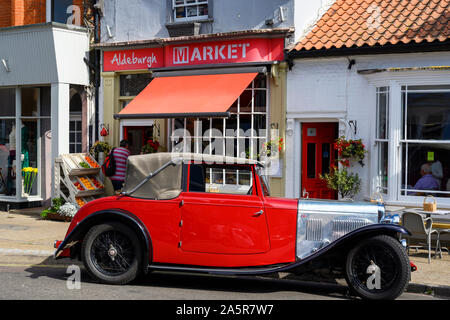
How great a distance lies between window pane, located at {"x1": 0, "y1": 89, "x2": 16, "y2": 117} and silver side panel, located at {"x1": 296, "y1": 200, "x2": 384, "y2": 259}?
10539 mm

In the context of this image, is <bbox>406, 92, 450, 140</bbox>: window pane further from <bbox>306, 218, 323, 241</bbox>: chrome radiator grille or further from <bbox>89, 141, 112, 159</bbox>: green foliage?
<bbox>89, 141, 112, 159</bbox>: green foliage

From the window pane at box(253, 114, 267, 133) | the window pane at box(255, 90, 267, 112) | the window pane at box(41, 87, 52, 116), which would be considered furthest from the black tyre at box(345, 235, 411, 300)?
the window pane at box(41, 87, 52, 116)

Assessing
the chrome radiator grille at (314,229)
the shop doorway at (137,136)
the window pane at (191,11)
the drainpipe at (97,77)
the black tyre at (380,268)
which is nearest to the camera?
the black tyre at (380,268)

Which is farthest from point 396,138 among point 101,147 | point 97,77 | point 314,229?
point 97,77

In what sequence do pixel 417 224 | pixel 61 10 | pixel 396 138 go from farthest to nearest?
pixel 61 10 → pixel 396 138 → pixel 417 224

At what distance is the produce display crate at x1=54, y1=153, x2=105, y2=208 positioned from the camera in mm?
12250

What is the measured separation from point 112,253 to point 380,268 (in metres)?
3.33

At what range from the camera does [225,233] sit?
6605 mm

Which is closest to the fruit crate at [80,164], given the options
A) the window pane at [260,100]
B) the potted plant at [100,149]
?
the potted plant at [100,149]

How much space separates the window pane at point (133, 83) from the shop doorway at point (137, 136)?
2.85ft

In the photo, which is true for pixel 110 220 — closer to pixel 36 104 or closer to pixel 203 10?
pixel 203 10

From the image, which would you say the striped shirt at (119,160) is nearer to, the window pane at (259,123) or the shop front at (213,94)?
the shop front at (213,94)

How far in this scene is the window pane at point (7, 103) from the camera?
1448cm
